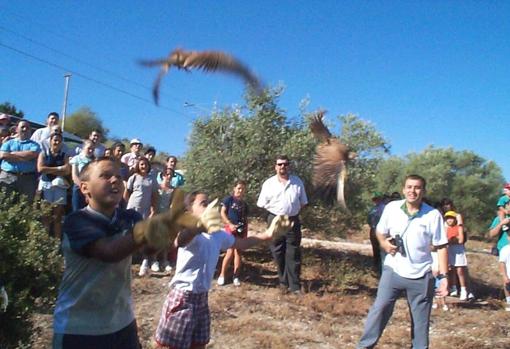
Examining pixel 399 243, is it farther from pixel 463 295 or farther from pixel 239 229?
pixel 463 295

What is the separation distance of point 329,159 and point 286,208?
1421 mm

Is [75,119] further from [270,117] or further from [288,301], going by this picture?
[288,301]

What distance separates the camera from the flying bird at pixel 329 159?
7.78 m

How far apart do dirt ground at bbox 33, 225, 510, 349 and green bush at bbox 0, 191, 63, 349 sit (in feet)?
1.29

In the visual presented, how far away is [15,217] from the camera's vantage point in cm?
404

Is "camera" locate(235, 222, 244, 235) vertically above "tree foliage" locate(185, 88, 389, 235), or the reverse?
"tree foliage" locate(185, 88, 389, 235)

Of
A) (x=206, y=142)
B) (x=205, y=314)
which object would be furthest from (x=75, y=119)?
(x=205, y=314)

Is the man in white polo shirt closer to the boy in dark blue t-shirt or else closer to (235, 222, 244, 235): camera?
(235, 222, 244, 235): camera

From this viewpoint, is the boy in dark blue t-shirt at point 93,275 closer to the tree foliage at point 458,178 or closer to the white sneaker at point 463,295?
the white sneaker at point 463,295

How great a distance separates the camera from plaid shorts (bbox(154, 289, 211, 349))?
11.5 ft

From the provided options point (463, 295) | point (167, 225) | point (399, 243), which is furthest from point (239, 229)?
point (167, 225)

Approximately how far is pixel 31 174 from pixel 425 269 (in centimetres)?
482

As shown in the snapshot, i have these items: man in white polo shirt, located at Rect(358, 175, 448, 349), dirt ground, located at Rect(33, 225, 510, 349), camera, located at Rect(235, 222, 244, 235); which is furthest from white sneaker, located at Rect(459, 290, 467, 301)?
camera, located at Rect(235, 222, 244, 235)

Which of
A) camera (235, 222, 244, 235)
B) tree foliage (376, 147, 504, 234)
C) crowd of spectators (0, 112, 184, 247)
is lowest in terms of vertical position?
camera (235, 222, 244, 235)
